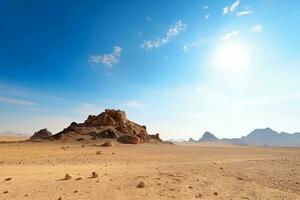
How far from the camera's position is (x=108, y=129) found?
5766 centimetres

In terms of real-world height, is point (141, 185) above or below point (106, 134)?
below

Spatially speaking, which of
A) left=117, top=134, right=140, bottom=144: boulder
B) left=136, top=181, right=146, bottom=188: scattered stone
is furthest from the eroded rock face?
left=136, top=181, right=146, bottom=188: scattered stone

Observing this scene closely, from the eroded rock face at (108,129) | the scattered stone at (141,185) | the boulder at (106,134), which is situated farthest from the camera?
the boulder at (106,134)

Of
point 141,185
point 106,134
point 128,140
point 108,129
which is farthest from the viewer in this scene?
point 108,129

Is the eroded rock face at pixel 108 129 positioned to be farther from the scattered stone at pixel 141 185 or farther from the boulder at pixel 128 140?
the scattered stone at pixel 141 185

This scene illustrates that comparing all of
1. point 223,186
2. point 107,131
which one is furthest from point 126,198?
point 107,131

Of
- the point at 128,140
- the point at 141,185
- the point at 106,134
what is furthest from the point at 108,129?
the point at 141,185

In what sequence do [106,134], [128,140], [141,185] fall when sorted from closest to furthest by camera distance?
1. [141,185]
2. [128,140]
3. [106,134]

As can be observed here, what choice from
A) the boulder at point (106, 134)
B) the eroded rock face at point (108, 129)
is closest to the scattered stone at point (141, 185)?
the eroded rock face at point (108, 129)

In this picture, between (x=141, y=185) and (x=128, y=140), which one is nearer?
(x=141, y=185)

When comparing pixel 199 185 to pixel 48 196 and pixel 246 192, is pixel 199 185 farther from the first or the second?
Answer: pixel 48 196

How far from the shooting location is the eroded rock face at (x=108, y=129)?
2129 inches

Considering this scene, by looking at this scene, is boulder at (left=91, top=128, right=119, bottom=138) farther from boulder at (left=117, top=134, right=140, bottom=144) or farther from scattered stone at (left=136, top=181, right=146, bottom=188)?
scattered stone at (left=136, top=181, right=146, bottom=188)

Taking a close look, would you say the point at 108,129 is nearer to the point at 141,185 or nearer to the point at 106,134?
the point at 106,134
